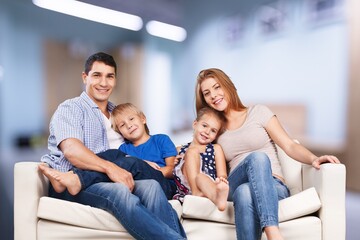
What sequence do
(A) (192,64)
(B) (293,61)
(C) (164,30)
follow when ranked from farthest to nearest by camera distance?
(C) (164,30) < (A) (192,64) < (B) (293,61)

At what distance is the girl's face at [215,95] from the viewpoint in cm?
209

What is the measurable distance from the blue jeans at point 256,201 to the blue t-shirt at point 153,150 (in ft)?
1.68

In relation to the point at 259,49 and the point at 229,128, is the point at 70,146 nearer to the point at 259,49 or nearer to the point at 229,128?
the point at 229,128

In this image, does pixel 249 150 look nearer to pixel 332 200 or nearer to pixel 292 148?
pixel 292 148

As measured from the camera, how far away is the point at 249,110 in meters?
2.13

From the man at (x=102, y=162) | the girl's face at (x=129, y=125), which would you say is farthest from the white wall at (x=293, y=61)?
the man at (x=102, y=162)

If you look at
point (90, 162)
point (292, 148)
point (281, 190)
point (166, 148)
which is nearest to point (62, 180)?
point (90, 162)

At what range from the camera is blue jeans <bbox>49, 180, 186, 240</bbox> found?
65.0 inches

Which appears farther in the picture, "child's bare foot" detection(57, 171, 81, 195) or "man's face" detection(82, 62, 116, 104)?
"man's face" detection(82, 62, 116, 104)

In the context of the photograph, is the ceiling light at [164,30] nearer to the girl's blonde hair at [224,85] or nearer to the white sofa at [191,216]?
the girl's blonde hair at [224,85]

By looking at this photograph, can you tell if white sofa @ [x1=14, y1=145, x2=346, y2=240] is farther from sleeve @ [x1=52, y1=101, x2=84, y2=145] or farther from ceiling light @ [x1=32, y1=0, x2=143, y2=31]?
ceiling light @ [x1=32, y1=0, x2=143, y2=31]

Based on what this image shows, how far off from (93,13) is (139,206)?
6364 millimetres

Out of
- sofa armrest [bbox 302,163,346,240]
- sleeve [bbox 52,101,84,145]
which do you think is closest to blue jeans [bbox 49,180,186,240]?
sleeve [bbox 52,101,84,145]

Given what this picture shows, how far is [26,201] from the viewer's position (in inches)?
71.9
